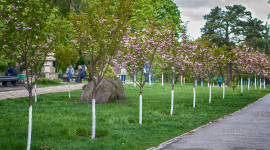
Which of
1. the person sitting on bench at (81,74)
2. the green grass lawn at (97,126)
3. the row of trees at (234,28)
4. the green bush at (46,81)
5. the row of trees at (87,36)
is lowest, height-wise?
the green grass lawn at (97,126)

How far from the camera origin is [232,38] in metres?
37.9

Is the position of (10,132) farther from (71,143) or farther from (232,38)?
(232,38)

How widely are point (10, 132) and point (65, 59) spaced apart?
929 cm

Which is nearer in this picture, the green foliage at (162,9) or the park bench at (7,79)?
the park bench at (7,79)

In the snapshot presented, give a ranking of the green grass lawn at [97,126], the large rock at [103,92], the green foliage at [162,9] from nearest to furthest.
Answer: the green grass lawn at [97,126], the large rock at [103,92], the green foliage at [162,9]

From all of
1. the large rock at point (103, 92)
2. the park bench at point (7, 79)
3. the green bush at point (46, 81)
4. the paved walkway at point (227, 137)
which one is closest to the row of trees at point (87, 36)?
the paved walkway at point (227, 137)

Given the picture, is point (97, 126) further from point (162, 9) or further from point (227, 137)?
point (162, 9)

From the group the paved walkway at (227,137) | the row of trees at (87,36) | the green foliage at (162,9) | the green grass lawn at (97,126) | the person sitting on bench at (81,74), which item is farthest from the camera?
the green foliage at (162,9)

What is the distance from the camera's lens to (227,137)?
8.30m

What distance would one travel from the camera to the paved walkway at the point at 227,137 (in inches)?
282

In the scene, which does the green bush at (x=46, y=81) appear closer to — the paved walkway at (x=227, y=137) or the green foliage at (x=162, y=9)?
the green foliage at (x=162, y=9)

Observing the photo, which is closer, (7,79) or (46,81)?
(7,79)

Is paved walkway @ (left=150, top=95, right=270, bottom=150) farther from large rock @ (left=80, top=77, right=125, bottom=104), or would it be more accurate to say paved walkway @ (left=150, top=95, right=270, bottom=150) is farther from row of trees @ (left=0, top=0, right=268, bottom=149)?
large rock @ (left=80, top=77, right=125, bottom=104)

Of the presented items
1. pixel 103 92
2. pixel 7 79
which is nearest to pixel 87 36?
pixel 103 92
